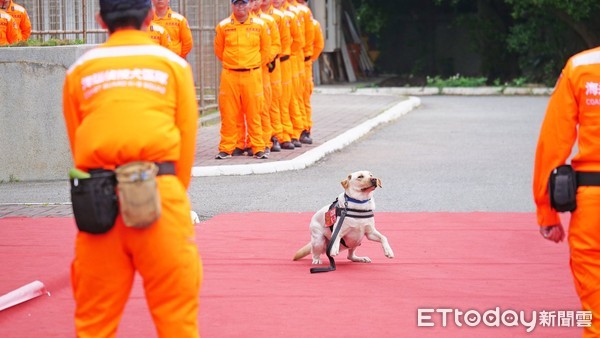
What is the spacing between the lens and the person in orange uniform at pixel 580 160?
17.0 feet

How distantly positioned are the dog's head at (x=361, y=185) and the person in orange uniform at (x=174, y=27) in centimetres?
825

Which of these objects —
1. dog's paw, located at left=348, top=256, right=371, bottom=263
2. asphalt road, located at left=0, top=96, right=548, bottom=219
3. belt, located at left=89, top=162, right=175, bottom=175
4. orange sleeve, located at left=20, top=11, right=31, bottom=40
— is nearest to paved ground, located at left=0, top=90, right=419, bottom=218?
asphalt road, located at left=0, top=96, right=548, bottom=219

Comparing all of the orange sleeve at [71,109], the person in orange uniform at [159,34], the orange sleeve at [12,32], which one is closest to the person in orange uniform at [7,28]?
the orange sleeve at [12,32]

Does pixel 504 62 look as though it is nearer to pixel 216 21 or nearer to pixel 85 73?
pixel 216 21

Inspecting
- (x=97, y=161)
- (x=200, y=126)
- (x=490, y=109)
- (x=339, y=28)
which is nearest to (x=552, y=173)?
(x=97, y=161)

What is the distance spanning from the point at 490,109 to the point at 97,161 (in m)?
21.6

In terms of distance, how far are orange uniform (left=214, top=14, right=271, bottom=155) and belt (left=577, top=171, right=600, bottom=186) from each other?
1089 cm

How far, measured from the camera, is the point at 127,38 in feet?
16.7

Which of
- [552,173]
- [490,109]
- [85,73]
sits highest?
[85,73]

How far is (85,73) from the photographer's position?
503cm

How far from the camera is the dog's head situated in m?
8.44

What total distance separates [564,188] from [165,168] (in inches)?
72.4

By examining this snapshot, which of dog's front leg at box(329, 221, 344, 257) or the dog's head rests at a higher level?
the dog's head

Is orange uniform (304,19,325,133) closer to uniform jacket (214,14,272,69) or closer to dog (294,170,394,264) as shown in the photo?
uniform jacket (214,14,272,69)
